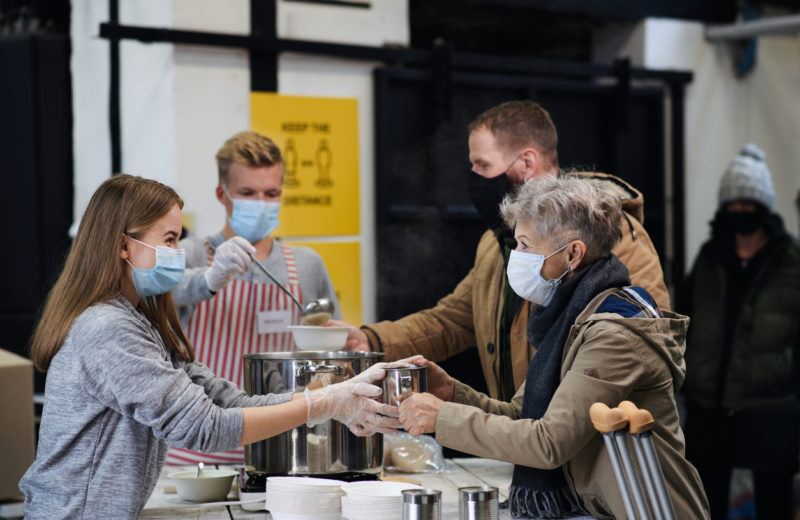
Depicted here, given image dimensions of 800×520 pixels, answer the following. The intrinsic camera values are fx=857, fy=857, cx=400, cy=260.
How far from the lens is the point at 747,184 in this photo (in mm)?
4227

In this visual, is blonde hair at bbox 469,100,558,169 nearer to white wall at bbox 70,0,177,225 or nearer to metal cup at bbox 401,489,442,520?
metal cup at bbox 401,489,442,520

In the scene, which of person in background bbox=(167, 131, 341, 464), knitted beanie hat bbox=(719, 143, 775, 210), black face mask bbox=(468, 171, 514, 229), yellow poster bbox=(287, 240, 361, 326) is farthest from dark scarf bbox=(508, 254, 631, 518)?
knitted beanie hat bbox=(719, 143, 775, 210)

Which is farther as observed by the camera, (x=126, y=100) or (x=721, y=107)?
(x=721, y=107)

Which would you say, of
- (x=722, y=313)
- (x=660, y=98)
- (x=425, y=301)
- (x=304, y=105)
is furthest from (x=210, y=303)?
(x=660, y=98)

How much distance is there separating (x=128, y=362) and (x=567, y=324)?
0.97 meters

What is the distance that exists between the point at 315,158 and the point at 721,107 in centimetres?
255

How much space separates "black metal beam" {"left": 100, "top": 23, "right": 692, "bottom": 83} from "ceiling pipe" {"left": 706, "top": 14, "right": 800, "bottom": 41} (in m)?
0.30

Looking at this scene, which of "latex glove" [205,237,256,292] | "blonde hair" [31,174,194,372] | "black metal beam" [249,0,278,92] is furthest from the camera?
"black metal beam" [249,0,278,92]

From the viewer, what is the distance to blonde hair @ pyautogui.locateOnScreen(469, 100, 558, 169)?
2578 mm

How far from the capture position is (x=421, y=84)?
14.2 ft

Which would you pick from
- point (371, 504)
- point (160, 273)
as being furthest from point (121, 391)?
point (371, 504)

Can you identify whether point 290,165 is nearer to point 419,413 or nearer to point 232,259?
point 232,259

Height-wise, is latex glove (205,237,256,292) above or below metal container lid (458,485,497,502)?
above

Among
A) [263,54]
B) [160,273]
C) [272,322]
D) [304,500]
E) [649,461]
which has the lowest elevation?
[304,500]
